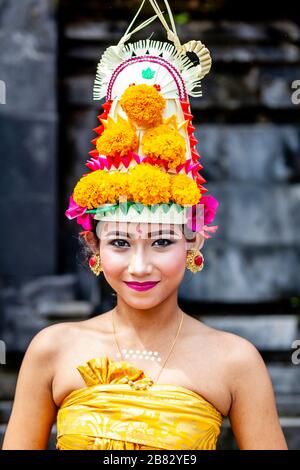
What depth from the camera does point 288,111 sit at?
5.82m

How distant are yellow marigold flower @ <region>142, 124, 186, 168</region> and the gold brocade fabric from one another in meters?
0.72

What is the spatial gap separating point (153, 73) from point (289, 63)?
306 centimetres

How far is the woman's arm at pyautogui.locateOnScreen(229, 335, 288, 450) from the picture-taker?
2881 millimetres

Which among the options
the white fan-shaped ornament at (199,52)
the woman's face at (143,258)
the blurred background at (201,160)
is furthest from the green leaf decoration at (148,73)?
the blurred background at (201,160)

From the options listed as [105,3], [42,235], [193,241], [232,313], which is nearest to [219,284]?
[232,313]

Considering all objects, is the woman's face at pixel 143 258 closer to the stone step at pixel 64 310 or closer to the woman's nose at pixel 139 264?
the woman's nose at pixel 139 264

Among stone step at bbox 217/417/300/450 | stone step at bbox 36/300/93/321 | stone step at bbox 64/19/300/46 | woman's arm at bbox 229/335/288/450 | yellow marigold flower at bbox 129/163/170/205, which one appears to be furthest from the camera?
stone step at bbox 64/19/300/46

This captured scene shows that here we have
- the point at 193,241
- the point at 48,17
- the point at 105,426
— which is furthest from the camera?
the point at 48,17

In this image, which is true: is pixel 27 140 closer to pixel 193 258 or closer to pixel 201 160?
pixel 201 160

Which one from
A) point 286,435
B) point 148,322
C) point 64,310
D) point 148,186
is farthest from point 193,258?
point 64,310

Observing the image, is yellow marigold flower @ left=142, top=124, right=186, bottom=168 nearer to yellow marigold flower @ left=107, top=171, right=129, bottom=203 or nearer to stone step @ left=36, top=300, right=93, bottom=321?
yellow marigold flower @ left=107, top=171, right=129, bottom=203

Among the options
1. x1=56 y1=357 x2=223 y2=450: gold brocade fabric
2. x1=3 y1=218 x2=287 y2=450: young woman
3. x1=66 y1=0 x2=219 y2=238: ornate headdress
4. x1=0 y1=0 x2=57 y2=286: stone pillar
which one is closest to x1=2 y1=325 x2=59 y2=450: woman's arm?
x1=3 y1=218 x2=287 y2=450: young woman

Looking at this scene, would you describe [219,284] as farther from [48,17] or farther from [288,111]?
[48,17]

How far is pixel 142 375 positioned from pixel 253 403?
1.29 ft
